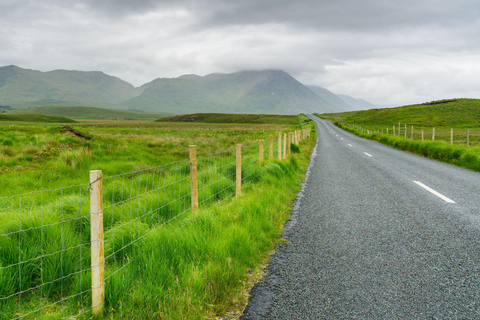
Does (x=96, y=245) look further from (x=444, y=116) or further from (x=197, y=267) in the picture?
(x=444, y=116)

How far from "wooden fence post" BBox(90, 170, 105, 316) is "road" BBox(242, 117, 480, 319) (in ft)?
4.80

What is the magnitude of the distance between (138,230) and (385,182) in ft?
27.0

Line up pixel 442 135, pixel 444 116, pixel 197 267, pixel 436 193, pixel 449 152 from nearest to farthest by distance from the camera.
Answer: pixel 197 267
pixel 436 193
pixel 449 152
pixel 442 135
pixel 444 116

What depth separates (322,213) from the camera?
6434mm

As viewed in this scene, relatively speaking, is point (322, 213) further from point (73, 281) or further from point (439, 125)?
point (439, 125)

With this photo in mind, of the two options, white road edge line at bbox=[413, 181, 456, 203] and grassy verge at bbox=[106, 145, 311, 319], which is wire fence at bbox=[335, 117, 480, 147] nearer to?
white road edge line at bbox=[413, 181, 456, 203]

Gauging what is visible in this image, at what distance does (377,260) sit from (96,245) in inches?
144

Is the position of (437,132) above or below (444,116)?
below

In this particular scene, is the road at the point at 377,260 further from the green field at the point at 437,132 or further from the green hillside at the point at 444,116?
the green hillside at the point at 444,116

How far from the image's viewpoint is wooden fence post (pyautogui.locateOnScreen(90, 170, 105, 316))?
9.41 feet

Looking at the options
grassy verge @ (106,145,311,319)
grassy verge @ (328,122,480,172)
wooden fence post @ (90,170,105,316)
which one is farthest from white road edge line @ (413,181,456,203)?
wooden fence post @ (90,170,105,316)

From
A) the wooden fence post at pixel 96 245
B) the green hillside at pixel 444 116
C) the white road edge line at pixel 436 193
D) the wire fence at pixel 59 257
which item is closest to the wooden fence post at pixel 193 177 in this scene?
the wire fence at pixel 59 257

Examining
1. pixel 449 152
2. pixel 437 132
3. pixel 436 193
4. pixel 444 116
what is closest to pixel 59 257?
pixel 436 193

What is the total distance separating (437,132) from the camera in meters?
47.9
